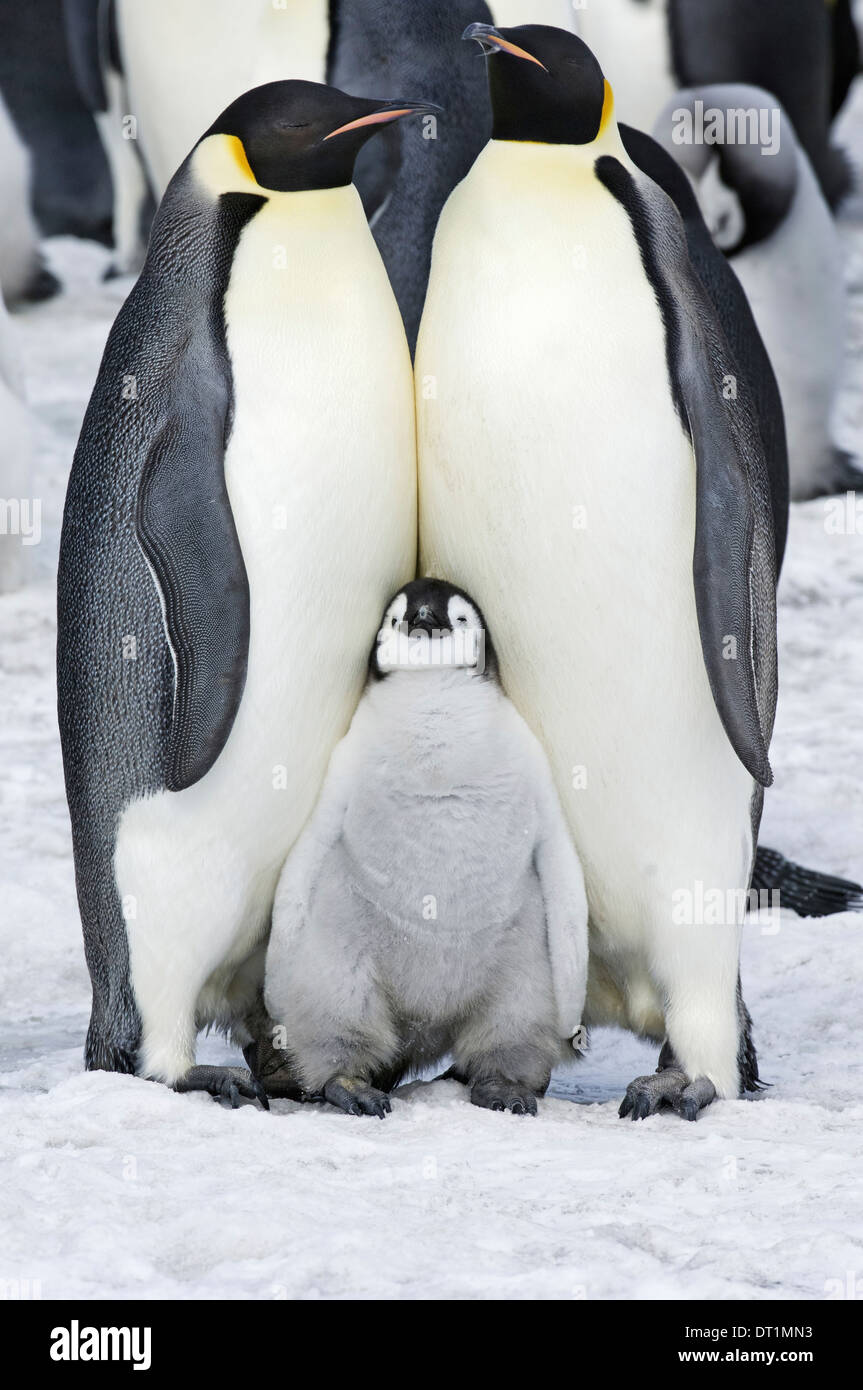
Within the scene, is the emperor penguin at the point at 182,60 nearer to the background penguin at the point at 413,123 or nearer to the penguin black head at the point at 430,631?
the background penguin at the point at 413,123

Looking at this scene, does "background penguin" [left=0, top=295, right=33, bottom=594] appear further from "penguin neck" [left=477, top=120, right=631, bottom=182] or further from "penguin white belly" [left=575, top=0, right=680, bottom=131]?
"penguin white belly" [left=575, top=0, right=680, bottom=131]

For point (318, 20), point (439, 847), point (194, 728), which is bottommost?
point (439, 847)

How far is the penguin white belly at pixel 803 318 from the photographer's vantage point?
21.4ft

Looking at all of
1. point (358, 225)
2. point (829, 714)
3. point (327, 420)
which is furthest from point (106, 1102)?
point (829, 714)

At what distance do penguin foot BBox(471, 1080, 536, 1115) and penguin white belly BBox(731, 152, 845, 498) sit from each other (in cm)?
412

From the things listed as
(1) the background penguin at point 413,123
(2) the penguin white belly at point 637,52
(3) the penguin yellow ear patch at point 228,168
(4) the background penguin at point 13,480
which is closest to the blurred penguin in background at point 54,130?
(2) the penguin white belly at point 637,52

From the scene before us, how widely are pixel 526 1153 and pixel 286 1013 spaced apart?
482mm

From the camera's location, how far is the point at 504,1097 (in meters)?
2.61

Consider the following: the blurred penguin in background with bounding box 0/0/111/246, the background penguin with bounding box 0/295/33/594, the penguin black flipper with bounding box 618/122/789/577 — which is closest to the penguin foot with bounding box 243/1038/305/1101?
the penguin black flipper with bounding box 618/122/789/577

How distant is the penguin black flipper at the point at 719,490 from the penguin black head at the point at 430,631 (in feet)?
0.97

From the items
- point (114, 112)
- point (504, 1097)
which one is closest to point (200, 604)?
point (504, 1097)

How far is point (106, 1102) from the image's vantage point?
241 cm

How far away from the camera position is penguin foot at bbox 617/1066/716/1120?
2580 mm
